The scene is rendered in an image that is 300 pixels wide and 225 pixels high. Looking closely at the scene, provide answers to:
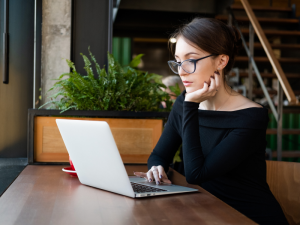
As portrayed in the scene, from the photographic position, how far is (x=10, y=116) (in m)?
2.05

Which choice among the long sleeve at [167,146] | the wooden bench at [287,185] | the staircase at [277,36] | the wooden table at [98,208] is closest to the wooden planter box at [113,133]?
the long sleeve at [167,146]

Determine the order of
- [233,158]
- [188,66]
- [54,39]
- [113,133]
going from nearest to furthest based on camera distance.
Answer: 1. [233,158]
2. [188,66]
3. [113,133]
4. [54,39]

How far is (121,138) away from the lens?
172 centimetres

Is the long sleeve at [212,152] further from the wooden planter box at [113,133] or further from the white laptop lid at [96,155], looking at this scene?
the wooden planter box at [113,133]

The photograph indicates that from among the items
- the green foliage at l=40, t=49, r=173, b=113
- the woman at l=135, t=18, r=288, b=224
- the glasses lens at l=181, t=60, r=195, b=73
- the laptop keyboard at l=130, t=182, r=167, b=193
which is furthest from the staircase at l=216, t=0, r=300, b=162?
the laptop keyboard at l=130, t=182, r=167, b=193

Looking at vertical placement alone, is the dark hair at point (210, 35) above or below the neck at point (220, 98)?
above

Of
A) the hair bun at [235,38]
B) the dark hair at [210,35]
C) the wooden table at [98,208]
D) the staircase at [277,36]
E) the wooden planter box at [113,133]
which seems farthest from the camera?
the staircase at [277,36]

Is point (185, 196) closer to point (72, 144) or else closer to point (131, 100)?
point (72, 144)

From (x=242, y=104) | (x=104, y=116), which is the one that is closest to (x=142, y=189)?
(x=242, y=104)

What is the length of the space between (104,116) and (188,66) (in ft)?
2.02

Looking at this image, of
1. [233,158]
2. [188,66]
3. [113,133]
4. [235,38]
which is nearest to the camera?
[233,158]

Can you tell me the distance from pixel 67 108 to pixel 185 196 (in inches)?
36.1

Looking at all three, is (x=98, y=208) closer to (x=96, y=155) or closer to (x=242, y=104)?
(x=96, y=155)

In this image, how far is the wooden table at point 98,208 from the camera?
0.79 m
